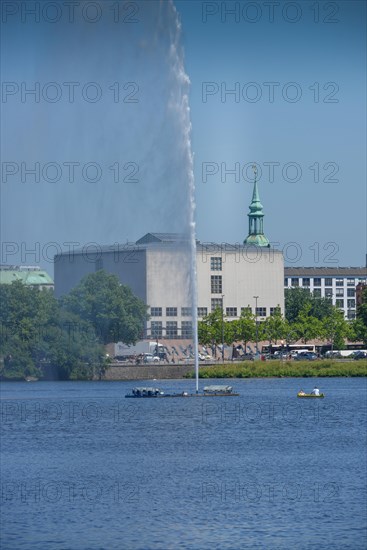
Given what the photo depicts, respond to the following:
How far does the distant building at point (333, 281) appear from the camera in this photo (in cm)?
18712

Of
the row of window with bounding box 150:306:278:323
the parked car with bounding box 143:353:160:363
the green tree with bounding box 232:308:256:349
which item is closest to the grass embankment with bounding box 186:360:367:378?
the parked car with bounding box 143:353:160:363

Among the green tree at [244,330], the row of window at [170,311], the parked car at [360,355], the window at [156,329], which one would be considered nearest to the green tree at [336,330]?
the parked car at [360,355]

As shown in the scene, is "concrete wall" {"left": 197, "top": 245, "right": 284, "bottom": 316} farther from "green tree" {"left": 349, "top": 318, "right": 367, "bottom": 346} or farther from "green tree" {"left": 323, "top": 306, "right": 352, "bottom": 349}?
"green tree" {"left": 349, "top": 318, "right": 367, "bottom": 346}

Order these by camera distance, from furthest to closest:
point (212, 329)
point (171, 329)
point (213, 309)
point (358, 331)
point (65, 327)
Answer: point (213, 309)
point (358, 331)
point (171, 329)
point (212, 329)
point (65, 327)

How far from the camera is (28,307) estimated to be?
9906 centimetres

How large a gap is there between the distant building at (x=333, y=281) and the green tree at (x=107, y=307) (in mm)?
80287

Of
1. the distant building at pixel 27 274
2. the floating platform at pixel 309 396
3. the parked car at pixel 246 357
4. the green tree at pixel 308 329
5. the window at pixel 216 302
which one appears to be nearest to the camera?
the floating platform at pixel 309 396

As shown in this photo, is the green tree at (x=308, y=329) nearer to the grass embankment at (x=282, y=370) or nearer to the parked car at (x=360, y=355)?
the parked car at (x=360, y=355)

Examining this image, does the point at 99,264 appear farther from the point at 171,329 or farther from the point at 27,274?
the point at 27,274

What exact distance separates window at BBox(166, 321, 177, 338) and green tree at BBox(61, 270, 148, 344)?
40.6 ft

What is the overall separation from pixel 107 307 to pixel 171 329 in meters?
18.5

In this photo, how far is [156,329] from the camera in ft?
399

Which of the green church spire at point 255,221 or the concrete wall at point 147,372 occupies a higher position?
the green church spire at point 255,221

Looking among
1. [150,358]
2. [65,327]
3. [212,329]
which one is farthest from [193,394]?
[212,329]
